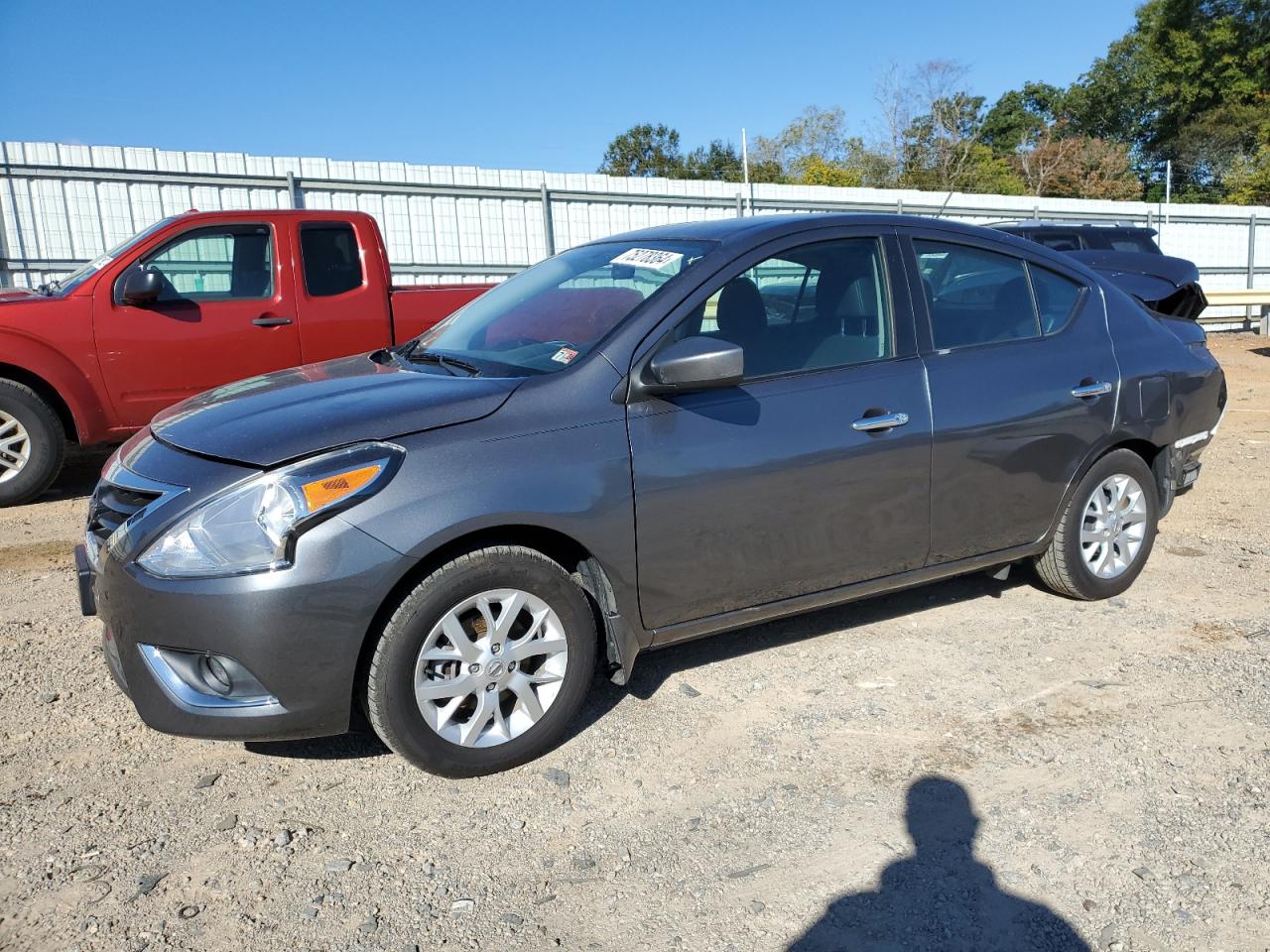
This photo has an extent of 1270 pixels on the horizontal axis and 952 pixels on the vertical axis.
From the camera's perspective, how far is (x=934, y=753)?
3.33m

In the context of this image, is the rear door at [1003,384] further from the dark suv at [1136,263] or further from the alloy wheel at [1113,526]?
the dark suv at [1136,263]

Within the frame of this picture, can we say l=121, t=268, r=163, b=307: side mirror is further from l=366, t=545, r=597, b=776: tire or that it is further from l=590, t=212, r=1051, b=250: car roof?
l=366, t=545, r=597, b=776: tire

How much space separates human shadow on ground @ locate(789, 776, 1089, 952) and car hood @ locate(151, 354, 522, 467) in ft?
5.72

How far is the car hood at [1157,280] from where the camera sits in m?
6.02

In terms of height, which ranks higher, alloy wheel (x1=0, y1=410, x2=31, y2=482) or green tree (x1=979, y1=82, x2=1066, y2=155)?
green tree (x1=979, y1=82, x2=1066, y2=155)

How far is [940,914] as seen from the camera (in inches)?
99.9

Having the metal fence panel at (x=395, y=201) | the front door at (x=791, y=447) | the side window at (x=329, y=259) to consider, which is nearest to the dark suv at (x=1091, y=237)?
the metal fence panel at (x=395, y=201)

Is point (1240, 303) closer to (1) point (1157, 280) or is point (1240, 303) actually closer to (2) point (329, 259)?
(1) point (1157, 280)

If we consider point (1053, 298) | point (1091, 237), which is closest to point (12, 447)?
point (1053, 298)

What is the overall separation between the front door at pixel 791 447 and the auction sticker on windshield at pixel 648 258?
0.87 feet

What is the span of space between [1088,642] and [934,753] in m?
1.31

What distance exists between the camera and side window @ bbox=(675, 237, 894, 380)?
365cm

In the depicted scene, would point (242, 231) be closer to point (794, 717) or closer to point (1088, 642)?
point (794, 717)

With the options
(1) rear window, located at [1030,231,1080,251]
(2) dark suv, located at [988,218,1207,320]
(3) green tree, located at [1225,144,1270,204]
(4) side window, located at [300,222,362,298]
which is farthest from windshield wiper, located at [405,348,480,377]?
(3) green tree, located at [1225,144,1270,204]
